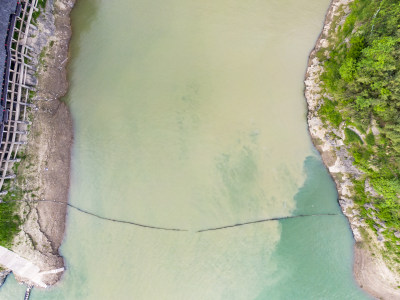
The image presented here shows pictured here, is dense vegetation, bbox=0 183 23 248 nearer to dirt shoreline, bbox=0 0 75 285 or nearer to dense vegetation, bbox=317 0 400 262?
dirt shoreline, bbox=0 0 75 285

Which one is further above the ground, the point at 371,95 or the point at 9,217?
the point at 371,95

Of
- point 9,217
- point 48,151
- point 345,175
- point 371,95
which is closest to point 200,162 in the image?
point 345,175

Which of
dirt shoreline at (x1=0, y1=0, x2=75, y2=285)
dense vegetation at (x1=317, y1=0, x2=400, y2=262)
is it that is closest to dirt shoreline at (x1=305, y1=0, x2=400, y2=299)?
dense vegetation at (x1=317, y1=0, x2=400, y2=262)

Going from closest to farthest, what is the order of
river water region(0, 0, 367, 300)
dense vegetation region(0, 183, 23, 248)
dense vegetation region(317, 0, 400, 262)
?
dense vegetation region(317, 0, 400, 262) → dense vegetation region(0, 183, 23, 248) → river water region(0, 0, 367, 300)

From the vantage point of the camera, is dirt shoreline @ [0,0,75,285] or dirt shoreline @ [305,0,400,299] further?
dirt shoreline @ [0,0,75,285]

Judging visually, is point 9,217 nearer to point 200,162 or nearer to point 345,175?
point 200,162
